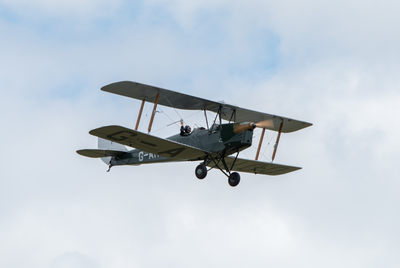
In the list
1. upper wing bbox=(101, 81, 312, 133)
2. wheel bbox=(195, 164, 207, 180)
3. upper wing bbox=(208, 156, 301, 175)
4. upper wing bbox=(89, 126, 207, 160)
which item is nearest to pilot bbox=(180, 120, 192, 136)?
upper wing bbox=(89, 126, 207, 160)

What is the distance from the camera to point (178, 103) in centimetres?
2700

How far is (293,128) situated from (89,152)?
7.12 m

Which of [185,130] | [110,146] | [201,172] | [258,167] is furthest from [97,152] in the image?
[258,167]

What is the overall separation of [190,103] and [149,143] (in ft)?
7.02

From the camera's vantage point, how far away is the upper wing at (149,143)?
24625mm

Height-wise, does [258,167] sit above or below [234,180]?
above

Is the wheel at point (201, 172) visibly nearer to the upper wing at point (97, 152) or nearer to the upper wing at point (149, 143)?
the upper wing at point (149, 143)

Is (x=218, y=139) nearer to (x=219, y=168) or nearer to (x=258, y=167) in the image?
(x=219, y=168)

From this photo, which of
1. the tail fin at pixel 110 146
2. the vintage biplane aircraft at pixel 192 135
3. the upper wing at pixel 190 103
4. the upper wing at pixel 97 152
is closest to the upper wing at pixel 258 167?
the vintage biplane aircraft at pixel 192 135

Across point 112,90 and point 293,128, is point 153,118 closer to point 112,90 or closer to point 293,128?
point 112,90

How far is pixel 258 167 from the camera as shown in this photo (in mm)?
29953

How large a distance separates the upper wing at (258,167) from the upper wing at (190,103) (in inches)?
52.4

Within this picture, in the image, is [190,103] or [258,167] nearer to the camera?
[190,103]

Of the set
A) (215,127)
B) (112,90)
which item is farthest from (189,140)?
(112,90)
